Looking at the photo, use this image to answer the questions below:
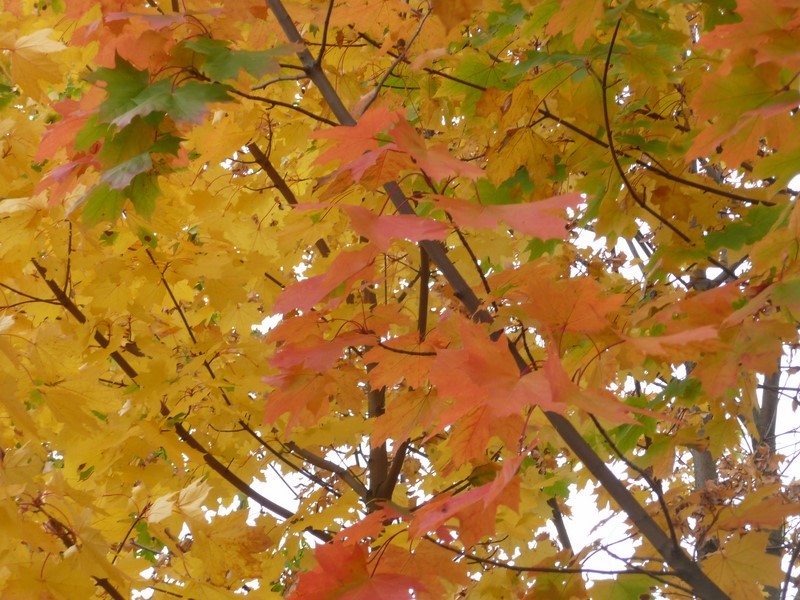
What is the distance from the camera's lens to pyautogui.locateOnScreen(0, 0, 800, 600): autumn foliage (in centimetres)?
124

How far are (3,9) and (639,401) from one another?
8.59 ft

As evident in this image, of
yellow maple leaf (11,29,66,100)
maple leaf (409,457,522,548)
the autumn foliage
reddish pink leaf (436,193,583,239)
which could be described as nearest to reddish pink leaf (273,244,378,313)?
the autumn foliage

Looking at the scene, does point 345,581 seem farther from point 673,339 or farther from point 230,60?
point 230,60

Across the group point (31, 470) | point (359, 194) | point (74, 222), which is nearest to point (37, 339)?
point (74, 222)

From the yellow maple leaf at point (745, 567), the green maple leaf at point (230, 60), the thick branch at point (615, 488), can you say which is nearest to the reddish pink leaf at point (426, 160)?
the thick branch at point (615, 488)

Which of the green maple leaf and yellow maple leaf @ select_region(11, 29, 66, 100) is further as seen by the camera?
yellow maple leaf @ select_region(11, 29, 66, 100)

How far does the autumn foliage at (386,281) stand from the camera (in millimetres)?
1242

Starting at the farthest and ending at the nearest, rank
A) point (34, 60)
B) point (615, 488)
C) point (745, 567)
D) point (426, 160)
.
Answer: point (34, 60) < point (745, 567) < point (615, 488) < point (426, 160)

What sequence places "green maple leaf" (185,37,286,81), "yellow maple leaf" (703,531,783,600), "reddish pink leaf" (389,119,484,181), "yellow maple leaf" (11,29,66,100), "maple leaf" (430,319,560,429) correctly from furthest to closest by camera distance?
"yellow maple leaf" (11,29,66,100) → "yellow maple leaf" (703,531,783,600) → "green maple leaf" (185,37,286,81) → "reddish pink leaf" (389,119,484,181) → "maple leaf" (430,319,560,429)

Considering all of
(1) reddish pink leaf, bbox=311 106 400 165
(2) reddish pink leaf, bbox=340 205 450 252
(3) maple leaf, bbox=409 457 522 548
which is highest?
(1) reddish pink leaf, bbox=311 106 400 165

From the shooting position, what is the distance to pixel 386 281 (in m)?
2.11

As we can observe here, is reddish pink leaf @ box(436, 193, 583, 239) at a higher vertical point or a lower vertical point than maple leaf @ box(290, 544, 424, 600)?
higher

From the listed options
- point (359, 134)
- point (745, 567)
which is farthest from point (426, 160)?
point (745, 567)

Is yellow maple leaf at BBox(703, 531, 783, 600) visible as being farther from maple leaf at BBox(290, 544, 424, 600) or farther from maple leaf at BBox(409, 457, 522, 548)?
maple leaf at BBox(290, 544, 424, 600)
